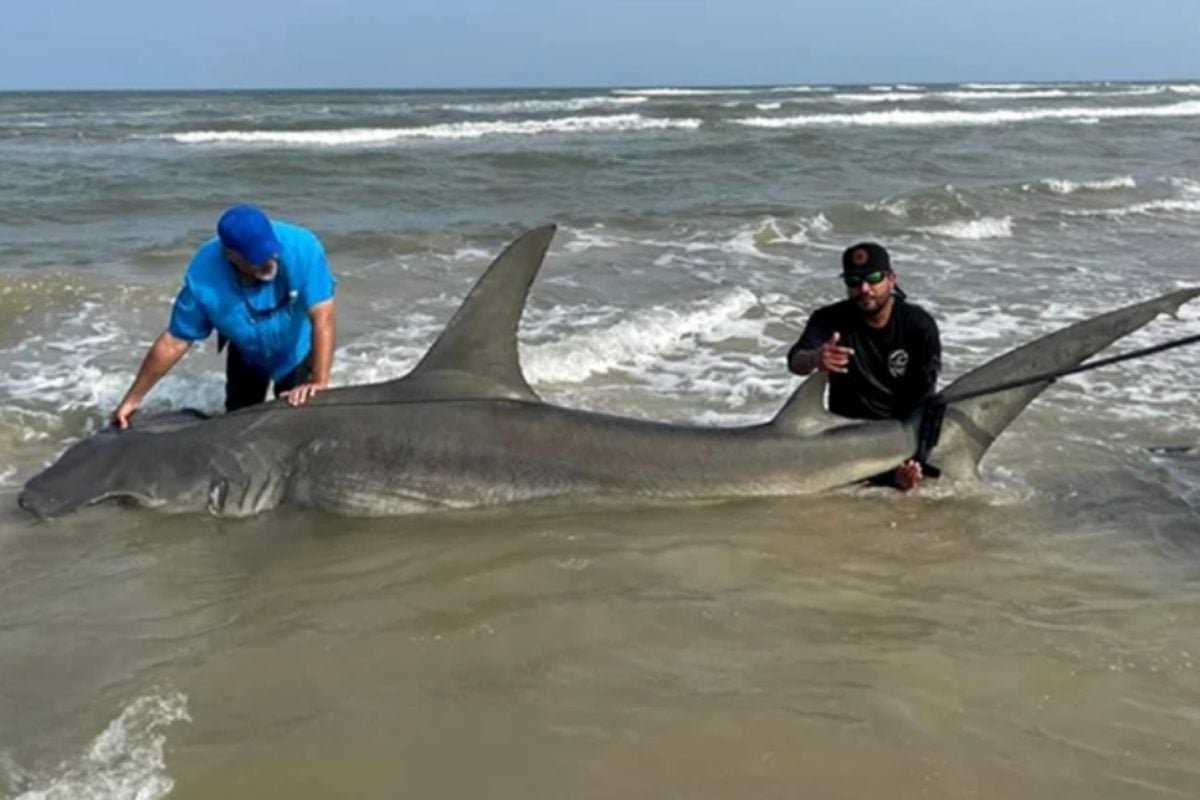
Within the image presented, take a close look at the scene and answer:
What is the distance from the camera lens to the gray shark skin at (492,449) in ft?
15.7

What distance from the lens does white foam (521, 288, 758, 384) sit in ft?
25.3

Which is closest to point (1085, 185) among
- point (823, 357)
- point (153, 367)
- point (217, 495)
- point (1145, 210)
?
point (1145, 210)

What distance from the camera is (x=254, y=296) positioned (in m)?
5.08

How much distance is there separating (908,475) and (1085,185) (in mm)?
15115

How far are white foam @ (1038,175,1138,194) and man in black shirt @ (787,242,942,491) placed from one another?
14.1 meters

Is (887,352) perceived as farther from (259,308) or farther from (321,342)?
(259,308)

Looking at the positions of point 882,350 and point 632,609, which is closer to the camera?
point 632,609

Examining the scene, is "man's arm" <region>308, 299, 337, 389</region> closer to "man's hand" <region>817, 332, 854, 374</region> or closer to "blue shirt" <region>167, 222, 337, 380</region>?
"blue shirt" <region>167, 222, 337, 380</region>

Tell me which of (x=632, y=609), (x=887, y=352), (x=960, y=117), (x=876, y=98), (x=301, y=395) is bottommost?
(x=632, y=609)

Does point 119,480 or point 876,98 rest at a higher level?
point 876,98

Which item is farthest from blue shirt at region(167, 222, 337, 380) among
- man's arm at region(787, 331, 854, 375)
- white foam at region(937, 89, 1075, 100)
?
white foam at region(937, 89, 1075, 100)

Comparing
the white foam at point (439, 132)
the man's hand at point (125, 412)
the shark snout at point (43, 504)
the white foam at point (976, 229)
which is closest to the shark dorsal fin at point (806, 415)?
the man's hand at point (125, 412)

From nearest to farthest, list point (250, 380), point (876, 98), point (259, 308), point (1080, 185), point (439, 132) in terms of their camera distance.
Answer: point (259, 308)
point (250, 380)
point (1080, 185)
point (439, 132)
point (876, 98)

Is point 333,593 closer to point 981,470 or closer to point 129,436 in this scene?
point 129,436
